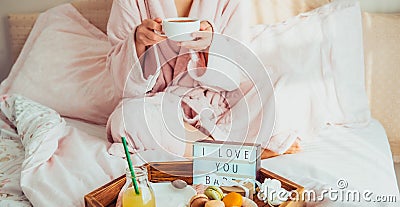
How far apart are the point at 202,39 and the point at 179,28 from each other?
0.12 m

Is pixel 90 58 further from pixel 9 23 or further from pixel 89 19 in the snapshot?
pixel 9 23

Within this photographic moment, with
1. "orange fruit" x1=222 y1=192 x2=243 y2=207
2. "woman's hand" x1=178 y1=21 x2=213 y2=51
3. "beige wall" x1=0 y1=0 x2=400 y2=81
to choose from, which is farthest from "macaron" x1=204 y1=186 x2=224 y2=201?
"beige wall" x1=0 y1=0 x2=400 y2=81

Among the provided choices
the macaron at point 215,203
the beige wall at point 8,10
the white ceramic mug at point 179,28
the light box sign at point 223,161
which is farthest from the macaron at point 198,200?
the beige wall at point 8,10

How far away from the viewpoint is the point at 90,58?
6.22 feet

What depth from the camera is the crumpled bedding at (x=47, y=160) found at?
48.3 inches

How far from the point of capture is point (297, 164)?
54.6 inches

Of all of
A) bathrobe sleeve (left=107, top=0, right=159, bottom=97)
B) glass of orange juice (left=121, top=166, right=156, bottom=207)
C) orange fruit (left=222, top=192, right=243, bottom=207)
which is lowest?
orange fruit (left=222, top=192, right=243, bottom=207)

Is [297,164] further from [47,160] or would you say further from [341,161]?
[47,160]

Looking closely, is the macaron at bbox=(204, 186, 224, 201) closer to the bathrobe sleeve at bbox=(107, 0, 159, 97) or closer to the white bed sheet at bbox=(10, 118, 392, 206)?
the white bed sheet at bbox=(10, 118, 392, 206)

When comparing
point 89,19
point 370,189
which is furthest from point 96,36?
point 370,189

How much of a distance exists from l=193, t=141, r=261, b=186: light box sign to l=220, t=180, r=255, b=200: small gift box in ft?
0.05

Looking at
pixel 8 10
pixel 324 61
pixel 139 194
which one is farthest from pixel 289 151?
pixel 8 10

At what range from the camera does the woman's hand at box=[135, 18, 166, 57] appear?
53.7 inches

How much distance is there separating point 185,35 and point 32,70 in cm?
87
